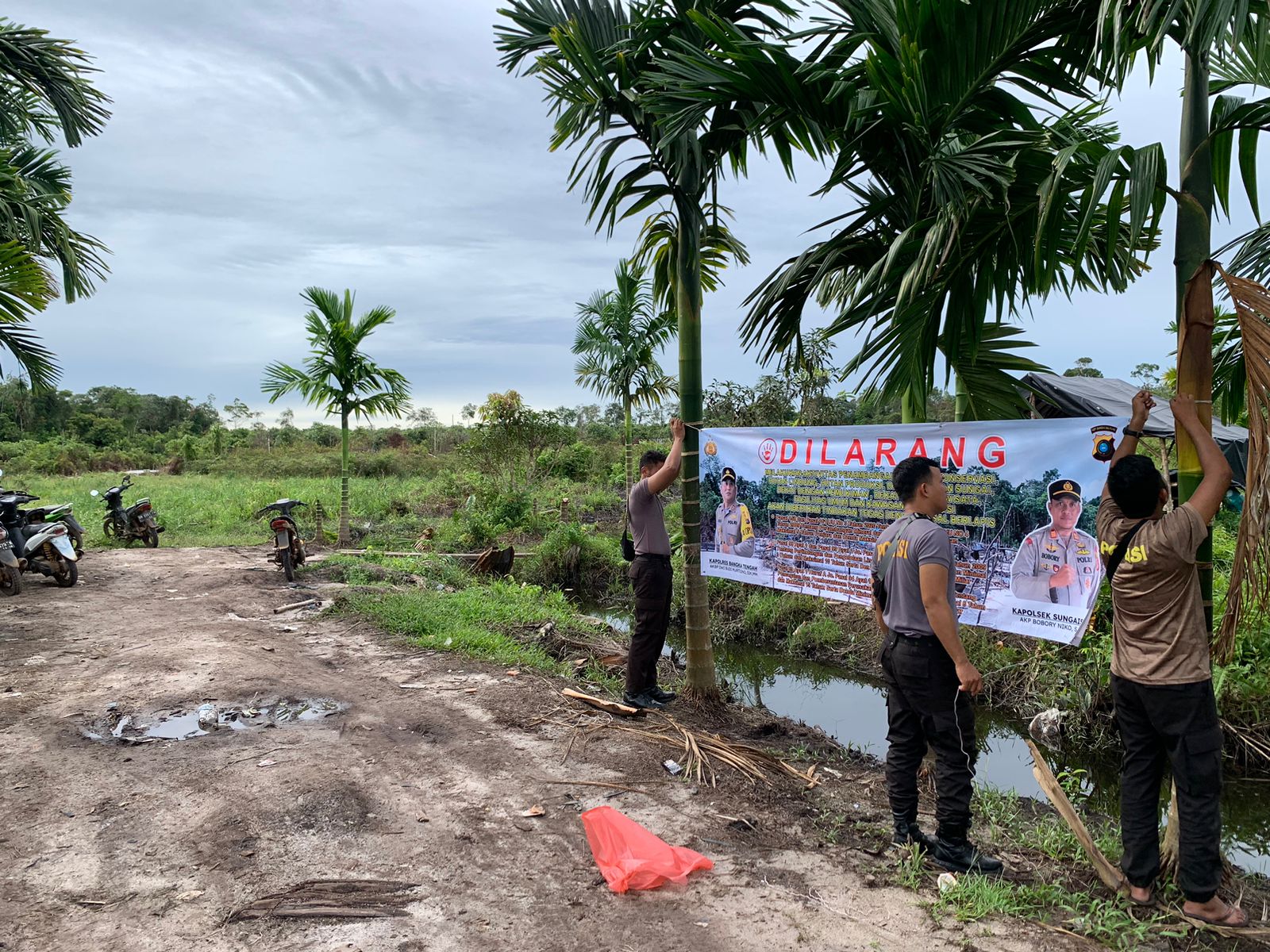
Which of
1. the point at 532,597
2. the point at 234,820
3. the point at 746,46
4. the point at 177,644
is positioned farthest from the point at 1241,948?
the point at 532,597

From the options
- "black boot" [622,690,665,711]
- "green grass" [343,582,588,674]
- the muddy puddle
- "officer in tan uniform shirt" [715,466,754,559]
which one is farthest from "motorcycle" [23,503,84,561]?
"officer in tan uniform shirt" [715,466,754,559]

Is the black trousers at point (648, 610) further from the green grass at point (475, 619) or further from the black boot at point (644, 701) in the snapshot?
the green grass at point (475, 619)

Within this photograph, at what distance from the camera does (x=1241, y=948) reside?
2617 mm

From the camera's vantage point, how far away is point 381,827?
11.0 ft

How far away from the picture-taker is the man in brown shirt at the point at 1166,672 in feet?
8.74

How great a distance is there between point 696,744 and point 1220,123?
3.58 meters

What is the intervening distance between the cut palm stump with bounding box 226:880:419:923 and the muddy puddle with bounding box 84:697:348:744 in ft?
6.42

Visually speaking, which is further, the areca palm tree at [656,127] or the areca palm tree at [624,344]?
the areca palm tree at [624,344]

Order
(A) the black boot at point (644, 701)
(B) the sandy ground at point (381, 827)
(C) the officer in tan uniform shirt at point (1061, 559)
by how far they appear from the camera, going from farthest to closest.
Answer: (A) the black boot at point (644, 701), (C) the officer in tan uniform shirt at point (1061, 559), (B) the sandy ground at point (381, 827)

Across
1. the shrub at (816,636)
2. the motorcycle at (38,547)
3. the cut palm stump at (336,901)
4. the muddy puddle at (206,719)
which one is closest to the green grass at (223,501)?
the motorcycle at (38,547)

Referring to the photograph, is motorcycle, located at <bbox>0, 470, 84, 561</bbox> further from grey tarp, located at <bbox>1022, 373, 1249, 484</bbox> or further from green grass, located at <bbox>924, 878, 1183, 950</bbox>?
grey tarp, located at <bbox>1022, 373, 1249, 484</bbox>

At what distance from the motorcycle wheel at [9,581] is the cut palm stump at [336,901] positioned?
707 cm

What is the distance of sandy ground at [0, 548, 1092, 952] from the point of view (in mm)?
2631

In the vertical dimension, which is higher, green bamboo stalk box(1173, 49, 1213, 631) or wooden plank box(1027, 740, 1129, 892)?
green bamboo stalk box(1173, 49, 1213, 631)
